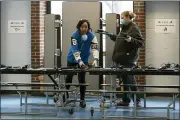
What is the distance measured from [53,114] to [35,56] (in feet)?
8.88

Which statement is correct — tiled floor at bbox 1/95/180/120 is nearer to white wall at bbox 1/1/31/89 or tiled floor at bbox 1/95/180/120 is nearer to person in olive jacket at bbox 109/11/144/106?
person in olive jacket at bbox 109/11/144/106

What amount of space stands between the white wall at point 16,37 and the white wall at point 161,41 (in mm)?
2477

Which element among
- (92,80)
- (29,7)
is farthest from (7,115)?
(29,7)

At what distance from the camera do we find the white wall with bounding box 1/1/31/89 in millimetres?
7660

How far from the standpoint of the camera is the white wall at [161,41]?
7.30 metres

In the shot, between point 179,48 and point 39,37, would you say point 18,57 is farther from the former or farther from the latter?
point 179,48

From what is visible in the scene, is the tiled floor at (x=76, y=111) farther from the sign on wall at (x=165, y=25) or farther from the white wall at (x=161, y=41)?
the sign on wall at (x=165, y=25)

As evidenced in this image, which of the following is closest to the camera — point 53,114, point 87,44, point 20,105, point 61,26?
point 53,114

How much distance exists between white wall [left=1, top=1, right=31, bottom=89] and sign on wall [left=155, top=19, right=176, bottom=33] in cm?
263

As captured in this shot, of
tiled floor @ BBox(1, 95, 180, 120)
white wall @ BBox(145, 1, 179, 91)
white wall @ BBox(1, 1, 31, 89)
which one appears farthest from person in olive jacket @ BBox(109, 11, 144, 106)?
white wall @ BBox(1, 1, 31, 89)

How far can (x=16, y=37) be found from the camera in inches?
302

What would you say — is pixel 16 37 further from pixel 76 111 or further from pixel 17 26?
pixel 76 111

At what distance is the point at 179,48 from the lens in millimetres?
7285

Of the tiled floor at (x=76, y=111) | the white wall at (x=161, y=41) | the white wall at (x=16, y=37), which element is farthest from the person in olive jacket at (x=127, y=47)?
the white wall at (x=16, y=37)
